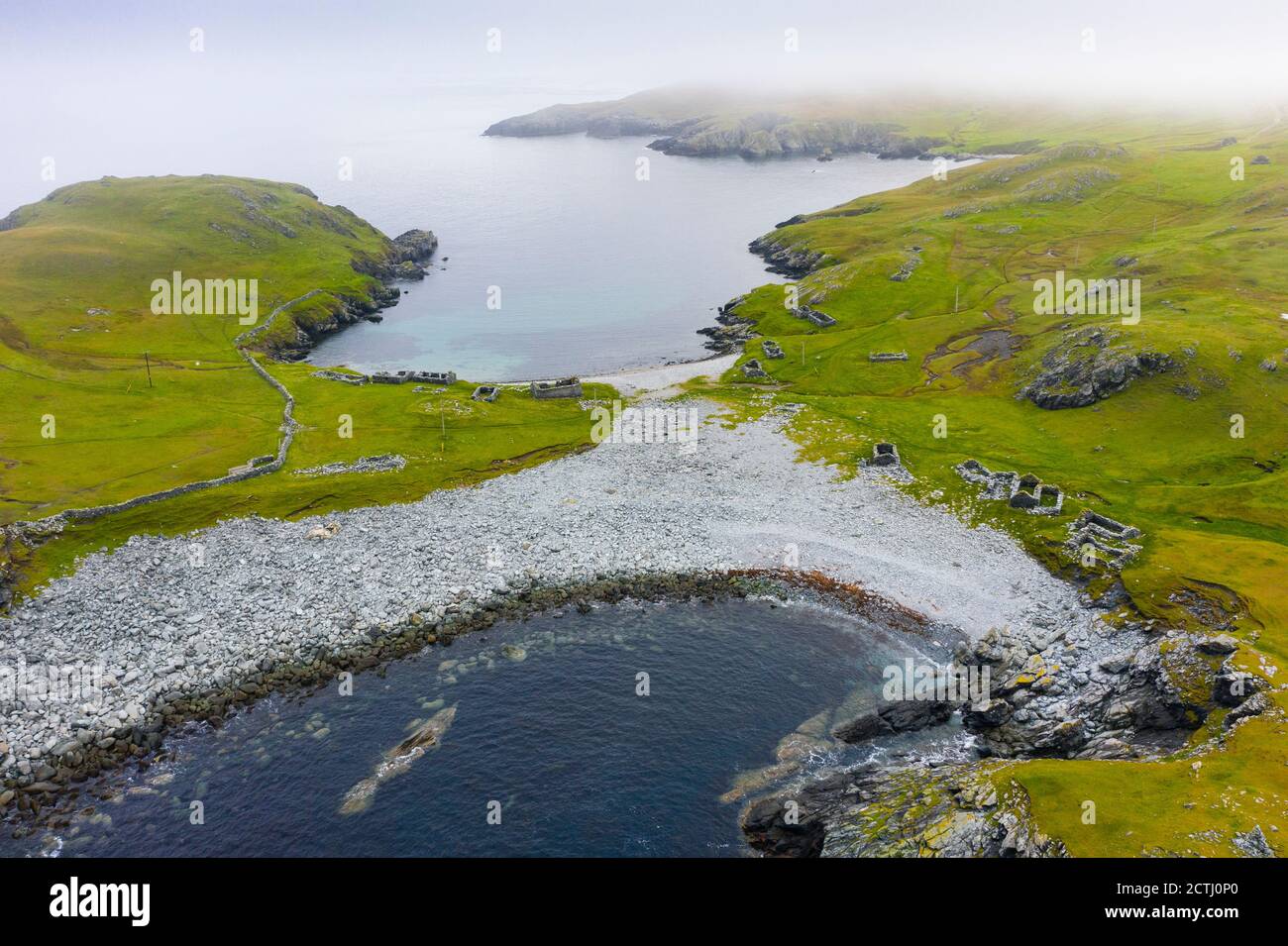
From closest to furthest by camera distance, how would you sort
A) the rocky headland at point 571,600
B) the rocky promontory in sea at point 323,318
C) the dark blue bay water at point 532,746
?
the dark blue bay water at point 532,746
the rocky headland at point 571,600
the rocky promontory in sea at point 323,318

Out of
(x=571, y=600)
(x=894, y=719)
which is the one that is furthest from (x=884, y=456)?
(x=571, y=600)

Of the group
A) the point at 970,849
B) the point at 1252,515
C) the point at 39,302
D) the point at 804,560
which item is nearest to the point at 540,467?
the point at 804,560

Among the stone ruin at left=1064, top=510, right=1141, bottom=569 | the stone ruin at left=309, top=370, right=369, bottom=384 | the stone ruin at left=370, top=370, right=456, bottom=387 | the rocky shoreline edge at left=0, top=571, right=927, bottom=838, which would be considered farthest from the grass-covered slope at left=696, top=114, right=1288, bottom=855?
the stone ruin at left=309, top=370, right=369, bottom=384

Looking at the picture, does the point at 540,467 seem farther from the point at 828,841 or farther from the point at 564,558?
the point at 828,841

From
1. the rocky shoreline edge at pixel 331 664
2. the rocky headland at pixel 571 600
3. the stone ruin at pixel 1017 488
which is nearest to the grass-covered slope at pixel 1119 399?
the stone ruin at pixel 1017 488

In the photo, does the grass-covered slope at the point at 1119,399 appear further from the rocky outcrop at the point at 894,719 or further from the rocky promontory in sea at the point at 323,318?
the rocky promontory in sea at the point at 323,318

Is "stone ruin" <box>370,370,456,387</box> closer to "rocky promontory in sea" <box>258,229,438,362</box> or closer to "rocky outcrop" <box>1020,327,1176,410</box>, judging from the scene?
"rocky promontory in sea" <box>258,229,438,362</box>
